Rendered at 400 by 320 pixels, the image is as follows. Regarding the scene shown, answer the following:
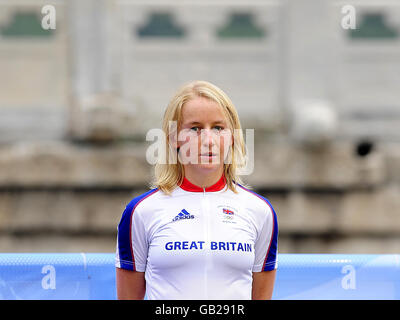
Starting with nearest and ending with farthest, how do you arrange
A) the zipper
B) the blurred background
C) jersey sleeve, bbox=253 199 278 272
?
the zipper
jersey sleeve, bbox=253 199 278 272
the blurred background

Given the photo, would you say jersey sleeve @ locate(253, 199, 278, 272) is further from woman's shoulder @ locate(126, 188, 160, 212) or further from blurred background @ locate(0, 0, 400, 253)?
blurred background @ locate(0, 0, 400, 253)

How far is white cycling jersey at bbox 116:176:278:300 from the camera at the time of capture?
1272 mm

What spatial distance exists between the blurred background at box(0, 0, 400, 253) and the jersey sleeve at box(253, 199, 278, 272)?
2798mm

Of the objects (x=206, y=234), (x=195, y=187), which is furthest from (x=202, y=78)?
(x=206, y=234)

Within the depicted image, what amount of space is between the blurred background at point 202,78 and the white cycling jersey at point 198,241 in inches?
112

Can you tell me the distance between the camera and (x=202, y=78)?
4.34 metres

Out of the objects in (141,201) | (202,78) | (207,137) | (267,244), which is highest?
(202,78)

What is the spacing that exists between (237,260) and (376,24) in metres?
3.57

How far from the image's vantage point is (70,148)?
423 centimetres

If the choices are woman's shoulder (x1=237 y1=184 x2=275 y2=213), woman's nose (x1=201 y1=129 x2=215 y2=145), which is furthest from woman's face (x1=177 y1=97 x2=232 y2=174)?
woman's shoulder (x1=237 y1=184 x2=275 y2=213)

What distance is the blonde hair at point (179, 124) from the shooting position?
4.28 feet

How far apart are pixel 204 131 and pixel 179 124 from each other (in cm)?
6

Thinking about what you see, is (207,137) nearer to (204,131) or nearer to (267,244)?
(204,131)
